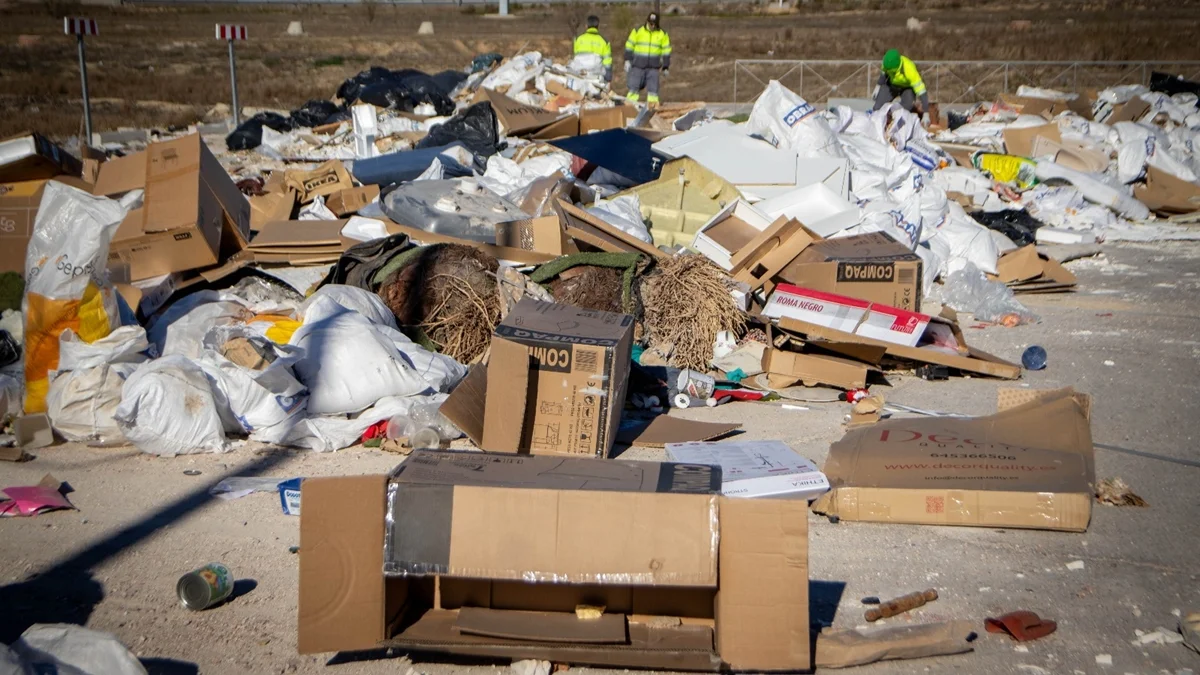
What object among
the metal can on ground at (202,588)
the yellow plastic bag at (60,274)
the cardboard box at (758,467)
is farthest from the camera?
the yellow plastic bag at (60,274)

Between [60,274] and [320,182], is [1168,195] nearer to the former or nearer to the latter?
[320,182]

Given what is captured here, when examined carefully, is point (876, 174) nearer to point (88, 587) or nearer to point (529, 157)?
point (529, 157)

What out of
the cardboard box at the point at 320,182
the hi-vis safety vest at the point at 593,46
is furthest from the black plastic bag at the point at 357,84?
the cardboard box at the point at 320,182

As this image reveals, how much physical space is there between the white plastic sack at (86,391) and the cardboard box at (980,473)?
315 centimetres

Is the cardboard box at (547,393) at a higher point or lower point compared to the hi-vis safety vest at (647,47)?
lower

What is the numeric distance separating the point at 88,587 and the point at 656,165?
17.9ft

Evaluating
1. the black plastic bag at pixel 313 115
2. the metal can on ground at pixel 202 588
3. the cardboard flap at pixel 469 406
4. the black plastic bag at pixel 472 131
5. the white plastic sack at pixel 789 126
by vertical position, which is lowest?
the metal can on ground at pixel 202 588

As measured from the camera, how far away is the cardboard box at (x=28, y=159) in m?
6.79

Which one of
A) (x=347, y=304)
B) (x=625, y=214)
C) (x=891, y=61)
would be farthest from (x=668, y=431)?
(x=891, y=61)

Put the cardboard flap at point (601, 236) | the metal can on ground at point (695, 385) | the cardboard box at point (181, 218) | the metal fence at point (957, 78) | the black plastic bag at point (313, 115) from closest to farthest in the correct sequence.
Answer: the metal can on ground at point (695, 385), the cardboard box at point (181, 218), the cardboard flap at point (601, 236), the black plastic bag at point (313, 115), the metal fence at point (957, 78)

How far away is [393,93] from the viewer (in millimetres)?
11812

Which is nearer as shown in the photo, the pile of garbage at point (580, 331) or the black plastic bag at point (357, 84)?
the pile of garbage at point (580, 331)

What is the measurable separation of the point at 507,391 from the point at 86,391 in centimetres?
194

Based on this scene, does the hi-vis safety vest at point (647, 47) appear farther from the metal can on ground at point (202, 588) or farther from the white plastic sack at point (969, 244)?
the metal can on ground at point (202, 588)
